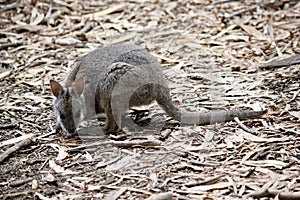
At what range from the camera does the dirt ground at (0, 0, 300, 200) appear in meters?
4.26

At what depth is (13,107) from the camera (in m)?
5.83

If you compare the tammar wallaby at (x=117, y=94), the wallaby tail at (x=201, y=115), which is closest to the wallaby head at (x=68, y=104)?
the tammar wallaby at (x=117, y=94)

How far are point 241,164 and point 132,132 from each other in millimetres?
1225

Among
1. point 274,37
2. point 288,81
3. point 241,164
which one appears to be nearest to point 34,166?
point 241,164

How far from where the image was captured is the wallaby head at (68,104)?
517cm

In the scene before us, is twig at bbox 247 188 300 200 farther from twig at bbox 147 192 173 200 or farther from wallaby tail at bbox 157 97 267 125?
wallaby tail at bbox 157 97 267 125

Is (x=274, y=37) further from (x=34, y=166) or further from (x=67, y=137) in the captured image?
(x=34, y=166)

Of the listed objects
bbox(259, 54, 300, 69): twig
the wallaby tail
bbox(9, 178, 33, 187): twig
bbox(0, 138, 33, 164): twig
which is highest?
bbox(259, 54, 300, 69): twig

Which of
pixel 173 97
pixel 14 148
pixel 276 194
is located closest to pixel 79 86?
pixel 14 148

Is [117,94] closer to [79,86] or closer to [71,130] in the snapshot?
[79,86]

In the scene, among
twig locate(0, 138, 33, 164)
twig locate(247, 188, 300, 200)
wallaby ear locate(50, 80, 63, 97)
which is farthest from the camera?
wallaby ear locate(50, 80, 63, 97)

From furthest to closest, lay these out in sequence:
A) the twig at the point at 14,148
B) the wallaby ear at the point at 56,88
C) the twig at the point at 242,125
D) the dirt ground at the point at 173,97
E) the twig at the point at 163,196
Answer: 1. the wallaby ear at the point at 56,88
2. the twig at the point at 242,125
3. the twig at the point at 14,148
4. the dirt ground at the point at 173,97
5. the twig at the point at 163,196

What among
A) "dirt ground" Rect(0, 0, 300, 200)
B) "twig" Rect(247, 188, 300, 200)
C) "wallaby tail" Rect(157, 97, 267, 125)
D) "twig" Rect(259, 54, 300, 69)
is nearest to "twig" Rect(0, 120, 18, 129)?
"dirt ground" Rect(0, 0, 300, 200)

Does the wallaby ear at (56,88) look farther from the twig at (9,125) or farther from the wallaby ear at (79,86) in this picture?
the twig at (9,125)
